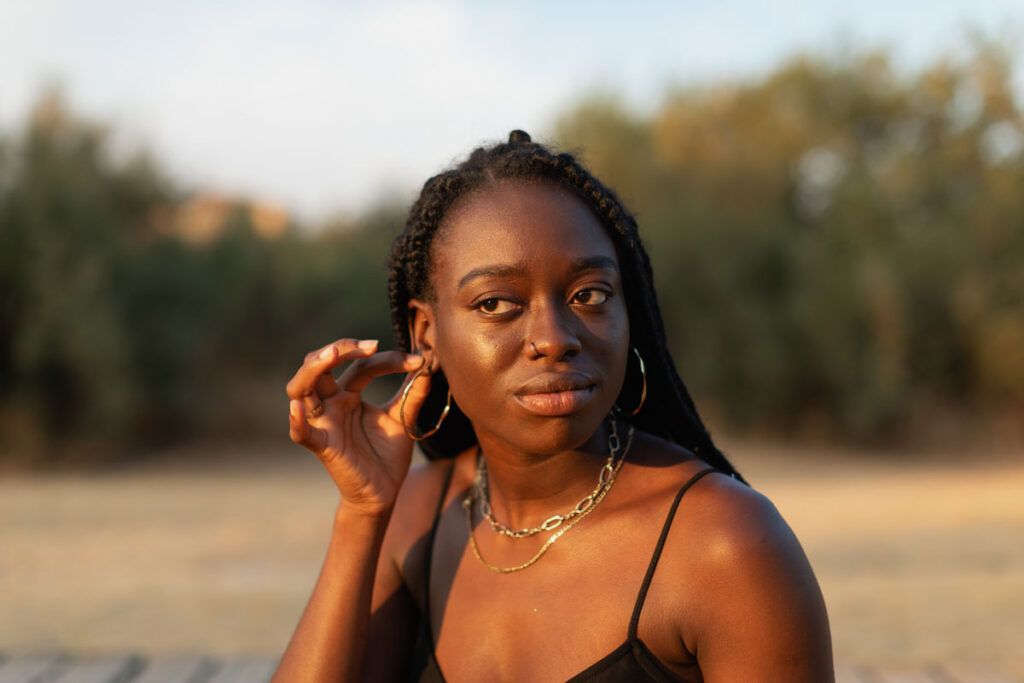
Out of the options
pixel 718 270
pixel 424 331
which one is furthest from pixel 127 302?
pixel 424 331

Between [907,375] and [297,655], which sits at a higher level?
[297,655]

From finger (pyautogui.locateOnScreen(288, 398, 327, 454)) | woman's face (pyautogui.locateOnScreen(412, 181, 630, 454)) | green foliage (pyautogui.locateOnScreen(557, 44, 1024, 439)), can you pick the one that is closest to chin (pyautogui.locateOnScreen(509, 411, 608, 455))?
woman's face (pyautogui.locateOnScreen(412, 181, 630, 454))

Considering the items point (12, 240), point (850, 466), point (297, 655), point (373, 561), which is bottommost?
point (850, 466)

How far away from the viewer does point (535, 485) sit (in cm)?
225

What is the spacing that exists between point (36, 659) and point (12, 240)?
1074cm

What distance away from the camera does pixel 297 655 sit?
7.55 feet

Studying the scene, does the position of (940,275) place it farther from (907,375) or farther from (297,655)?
(297,655)

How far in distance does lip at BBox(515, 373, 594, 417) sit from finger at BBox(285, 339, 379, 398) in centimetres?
37

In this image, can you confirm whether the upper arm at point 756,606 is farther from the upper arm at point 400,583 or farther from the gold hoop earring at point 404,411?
the upper arm at point 400,583

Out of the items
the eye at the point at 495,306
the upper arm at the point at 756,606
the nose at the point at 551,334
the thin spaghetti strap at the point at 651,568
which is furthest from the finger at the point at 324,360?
the upper arm at the point at 756,606

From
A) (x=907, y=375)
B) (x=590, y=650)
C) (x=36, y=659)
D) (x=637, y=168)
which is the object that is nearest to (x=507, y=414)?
(x=590, y=650)

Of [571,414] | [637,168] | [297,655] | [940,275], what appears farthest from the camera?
[637,168]

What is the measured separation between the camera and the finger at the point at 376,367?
2.30m

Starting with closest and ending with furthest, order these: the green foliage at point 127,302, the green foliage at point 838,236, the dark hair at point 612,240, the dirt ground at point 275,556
A: the dark hair at point 612,240, the dirt ground at point 275,556, the green foliage at point 127,302, the green foliage at point 838,236
